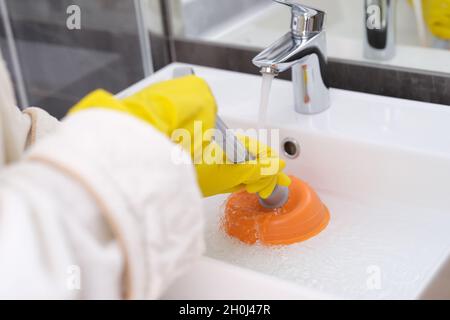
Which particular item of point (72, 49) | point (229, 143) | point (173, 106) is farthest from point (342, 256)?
point (72, 49)

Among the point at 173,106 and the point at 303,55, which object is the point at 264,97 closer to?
the point at 303,55

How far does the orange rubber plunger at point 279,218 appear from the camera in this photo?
28.6 inches

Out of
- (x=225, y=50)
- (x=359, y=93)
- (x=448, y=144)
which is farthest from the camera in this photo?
(x=225, y=50)

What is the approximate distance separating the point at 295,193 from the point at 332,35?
0.90ft

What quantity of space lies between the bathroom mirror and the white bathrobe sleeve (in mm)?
511

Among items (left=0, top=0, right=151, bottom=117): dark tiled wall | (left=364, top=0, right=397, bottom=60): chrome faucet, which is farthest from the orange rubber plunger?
(left=0, top=0, right=151, bottom=117): dark tiled wall

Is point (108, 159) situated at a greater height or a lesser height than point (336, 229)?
greater

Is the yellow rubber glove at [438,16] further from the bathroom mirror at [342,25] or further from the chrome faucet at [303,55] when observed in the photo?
the chrome faucet at [303,55]

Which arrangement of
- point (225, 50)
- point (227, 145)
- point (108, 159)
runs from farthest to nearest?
point (225, 50), point (227, 145), point (108, 159)

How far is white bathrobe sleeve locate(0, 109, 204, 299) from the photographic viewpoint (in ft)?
1.16

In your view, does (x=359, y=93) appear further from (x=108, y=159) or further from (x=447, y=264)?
(x=108, y=159)

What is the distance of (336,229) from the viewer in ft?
2.48

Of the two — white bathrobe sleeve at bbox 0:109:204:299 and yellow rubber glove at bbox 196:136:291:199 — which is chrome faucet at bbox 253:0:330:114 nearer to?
yellow rubber glove at bbox 196:136:291:199

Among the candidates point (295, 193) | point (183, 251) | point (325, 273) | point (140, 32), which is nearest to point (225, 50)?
point (140, 32)
